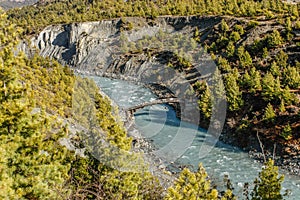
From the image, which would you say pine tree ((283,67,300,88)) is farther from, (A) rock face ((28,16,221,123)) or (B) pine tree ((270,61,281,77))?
(A) rock face ((28,16,221,123))

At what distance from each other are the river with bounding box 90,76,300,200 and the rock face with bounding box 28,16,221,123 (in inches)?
203

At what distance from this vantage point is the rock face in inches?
2574

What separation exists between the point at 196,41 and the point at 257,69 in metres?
25.2

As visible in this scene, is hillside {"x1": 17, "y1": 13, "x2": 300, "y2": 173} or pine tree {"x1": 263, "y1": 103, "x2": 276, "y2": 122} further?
hillside {"x1": 17, "y1": 13, "x2": 300, "y2": 173}

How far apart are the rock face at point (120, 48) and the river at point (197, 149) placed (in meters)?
5.15

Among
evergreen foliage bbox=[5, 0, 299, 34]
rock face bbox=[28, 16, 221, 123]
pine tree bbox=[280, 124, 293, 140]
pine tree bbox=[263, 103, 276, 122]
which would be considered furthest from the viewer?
evergreen foliage bbox=[5, 0, 299, 34]

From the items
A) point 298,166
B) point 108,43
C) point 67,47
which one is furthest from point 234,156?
point 67,47

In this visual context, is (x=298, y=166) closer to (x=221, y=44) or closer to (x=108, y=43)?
(x=221, y=44)

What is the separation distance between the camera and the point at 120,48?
86.7 metres

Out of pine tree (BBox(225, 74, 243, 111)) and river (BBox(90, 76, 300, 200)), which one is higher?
pine tree (BBox(225, 74, 243, 111))

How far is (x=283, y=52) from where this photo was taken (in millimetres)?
47656

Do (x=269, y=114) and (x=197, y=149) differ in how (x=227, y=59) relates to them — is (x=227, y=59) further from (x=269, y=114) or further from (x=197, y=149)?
(x=197, y=149)

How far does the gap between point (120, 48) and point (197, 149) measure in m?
54.3

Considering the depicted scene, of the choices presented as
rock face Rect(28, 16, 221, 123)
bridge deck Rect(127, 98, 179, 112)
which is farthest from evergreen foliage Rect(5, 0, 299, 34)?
bridge deck Rect(127, 98, 179, 112)
